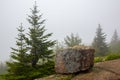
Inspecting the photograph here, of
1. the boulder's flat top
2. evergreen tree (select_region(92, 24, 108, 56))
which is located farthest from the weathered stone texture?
evergreen tree (select_region(92, 24, 108, 56))

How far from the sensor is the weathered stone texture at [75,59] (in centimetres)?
1208

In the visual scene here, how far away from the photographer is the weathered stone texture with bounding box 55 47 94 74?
12.1m

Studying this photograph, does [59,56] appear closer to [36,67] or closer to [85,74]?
[85,74]

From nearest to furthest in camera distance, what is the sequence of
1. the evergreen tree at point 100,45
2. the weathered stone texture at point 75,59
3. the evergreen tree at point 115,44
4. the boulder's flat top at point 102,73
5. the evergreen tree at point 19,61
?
the boulder's flat top at point 102,73 → the weathered stone texture at point 75,59 → the evergreen tree at point 19,61 → the evergreen tree at point 100,45 → the evergreen tree at point 115,44

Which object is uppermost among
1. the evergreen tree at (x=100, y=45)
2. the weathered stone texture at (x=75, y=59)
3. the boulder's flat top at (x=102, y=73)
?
the evergreen tree at (x=100, y=45)

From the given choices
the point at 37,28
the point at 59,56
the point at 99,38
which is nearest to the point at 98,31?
the point at 99,38

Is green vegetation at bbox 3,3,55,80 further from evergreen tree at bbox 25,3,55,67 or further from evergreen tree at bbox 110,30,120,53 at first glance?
evergreen tree at bbox 110,30,120,53

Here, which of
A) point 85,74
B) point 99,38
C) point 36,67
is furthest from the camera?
point 99,38

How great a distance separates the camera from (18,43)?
16578mm

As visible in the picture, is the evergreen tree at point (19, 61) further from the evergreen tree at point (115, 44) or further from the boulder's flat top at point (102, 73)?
the evergreen tree at point (115, 44)

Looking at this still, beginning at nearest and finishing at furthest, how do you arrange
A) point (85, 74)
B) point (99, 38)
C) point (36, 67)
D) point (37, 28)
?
1. point (85, 74)
2. point (36, 67)
3. point (37, 28)
4. point (99, 38)

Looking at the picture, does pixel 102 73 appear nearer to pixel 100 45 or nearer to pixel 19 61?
pixel 19 61

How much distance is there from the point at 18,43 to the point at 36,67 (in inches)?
94.9

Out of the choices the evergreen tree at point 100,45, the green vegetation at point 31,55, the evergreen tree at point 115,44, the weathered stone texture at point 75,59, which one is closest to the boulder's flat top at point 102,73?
the weathered stone texture at point 75,59
